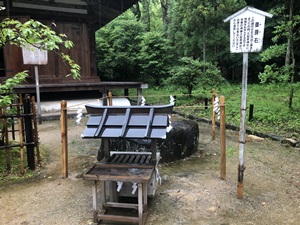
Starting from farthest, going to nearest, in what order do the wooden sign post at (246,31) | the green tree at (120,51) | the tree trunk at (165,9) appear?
the tree trunk at (165,9) → the green tree at (120,51) → the wooden sign post at (246,31)

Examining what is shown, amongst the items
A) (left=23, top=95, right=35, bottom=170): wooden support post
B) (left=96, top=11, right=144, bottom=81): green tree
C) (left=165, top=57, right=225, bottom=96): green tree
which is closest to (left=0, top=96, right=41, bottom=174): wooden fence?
(left=23, top=95, right=35, bottom=170): wooden support post

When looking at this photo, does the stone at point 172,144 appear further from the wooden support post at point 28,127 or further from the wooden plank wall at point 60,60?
the wooden plank wall at point 60,60

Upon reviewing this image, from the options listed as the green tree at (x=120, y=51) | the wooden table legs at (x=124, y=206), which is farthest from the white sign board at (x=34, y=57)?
the green tree at (x=120, y=51)

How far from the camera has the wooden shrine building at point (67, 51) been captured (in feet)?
31.7

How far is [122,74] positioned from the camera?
738 inches

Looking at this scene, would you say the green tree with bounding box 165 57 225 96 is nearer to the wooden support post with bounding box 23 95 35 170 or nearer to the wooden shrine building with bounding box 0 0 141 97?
the wooden shrine building with bounding box 0 0 141 97

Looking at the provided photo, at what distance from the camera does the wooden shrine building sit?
9.67 m

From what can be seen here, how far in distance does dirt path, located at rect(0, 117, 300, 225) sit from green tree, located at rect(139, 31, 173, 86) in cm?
1099

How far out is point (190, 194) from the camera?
395 centimetres

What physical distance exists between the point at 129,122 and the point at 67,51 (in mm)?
8668

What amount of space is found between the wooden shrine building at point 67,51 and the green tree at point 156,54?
4190mm

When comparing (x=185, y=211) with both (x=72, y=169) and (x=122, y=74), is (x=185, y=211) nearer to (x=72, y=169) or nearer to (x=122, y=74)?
(x=72, y=169)

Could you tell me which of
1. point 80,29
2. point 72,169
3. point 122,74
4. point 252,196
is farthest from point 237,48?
point 122,74

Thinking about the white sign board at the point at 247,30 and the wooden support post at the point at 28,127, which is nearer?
the white sign board at the point at 247,30
